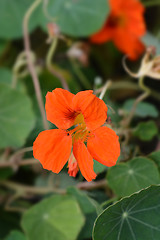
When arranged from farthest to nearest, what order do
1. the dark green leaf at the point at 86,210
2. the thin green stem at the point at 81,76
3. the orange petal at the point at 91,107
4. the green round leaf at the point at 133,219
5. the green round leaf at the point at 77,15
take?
the thin green stem at the point at 81,76, the green round leaf at the point at 77,15, the dark green leaf at the point at 86,210, the green round leaf at the point at 133,219, the orange petal at the point at 91,107

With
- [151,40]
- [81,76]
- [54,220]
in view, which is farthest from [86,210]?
[151,40]

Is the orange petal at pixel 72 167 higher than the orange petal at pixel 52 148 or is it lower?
lower

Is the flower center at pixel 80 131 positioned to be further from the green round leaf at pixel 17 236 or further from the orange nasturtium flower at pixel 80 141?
the green round leaf at pixel 17 236

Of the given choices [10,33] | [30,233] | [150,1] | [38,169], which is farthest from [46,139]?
[150,1]

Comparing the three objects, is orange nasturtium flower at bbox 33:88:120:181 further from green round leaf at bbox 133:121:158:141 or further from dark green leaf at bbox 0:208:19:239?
dark green leaf at bbox 0:208:19:239

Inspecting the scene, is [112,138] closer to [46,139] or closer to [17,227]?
[46,139]

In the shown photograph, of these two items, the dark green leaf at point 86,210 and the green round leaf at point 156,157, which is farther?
the dark green leaf at point 86,210

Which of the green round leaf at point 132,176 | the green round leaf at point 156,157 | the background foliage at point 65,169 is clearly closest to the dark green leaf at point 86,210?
the background foliage at point 65,169
